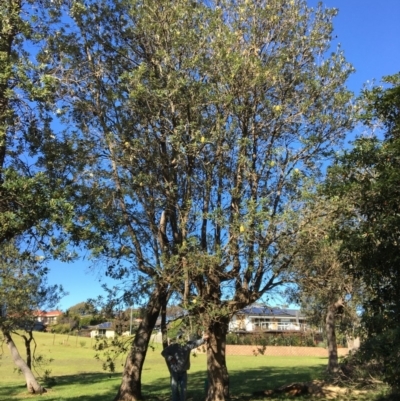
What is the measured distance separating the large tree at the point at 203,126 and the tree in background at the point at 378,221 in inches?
92.3

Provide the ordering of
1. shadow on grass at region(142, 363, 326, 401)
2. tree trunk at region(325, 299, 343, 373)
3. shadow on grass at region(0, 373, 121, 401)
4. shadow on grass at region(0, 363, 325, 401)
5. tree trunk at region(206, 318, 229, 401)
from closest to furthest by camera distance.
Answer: tree trunk at region(206, 318, 229, 401), shadow on grass at region(142, 363, 326, 401), shadow on grass at region(0, 363, 325, 401), shadow on grass at region(0, 373, 121, 401), tree trunk at region(325, 299, 343, 373)

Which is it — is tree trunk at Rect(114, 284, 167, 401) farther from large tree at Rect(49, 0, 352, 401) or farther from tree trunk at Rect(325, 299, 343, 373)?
tree trunk at Rect(325, 299, 343, 373)

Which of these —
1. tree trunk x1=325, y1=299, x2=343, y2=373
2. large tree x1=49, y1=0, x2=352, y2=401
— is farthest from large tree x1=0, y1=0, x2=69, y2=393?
tree trunk x1=325, y1=299, x2=343, y2=373

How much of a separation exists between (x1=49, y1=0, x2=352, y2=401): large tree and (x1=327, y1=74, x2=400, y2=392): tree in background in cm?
234

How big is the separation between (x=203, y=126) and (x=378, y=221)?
5.76m

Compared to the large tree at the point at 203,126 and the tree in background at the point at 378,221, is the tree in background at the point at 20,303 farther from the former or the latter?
the tree in background at the point at 378,221

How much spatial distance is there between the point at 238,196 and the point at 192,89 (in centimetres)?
294

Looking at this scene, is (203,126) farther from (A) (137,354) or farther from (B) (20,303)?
(B) (20,303)

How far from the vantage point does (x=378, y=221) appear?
26.1 feet

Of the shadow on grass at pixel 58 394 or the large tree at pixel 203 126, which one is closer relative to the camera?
the large tree at pixel 203 126

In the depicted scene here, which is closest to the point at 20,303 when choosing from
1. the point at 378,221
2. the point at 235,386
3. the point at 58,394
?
the point at 58,394

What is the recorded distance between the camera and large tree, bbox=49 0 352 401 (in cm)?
1172

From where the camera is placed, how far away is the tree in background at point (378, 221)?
7.53 meters

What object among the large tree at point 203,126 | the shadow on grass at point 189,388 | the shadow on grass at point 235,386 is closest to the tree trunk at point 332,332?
the shadow on grass at point 235,386
